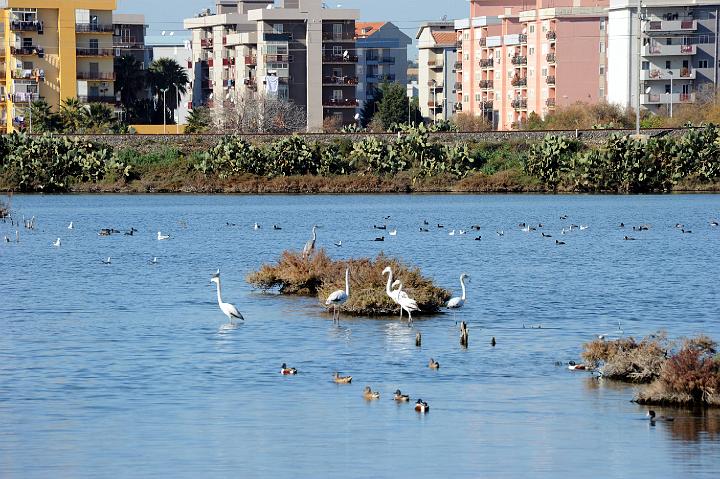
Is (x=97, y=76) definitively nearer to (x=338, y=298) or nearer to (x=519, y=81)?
(x=519, y=81)

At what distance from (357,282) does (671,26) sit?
10321 centimetres

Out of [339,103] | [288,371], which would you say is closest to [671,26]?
[339,103]

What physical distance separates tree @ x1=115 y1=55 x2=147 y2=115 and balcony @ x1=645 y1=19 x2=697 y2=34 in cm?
4934

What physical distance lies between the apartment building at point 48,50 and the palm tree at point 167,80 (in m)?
18.9

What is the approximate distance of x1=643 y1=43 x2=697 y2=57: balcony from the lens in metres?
133

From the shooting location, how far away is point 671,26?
131750 millimetres

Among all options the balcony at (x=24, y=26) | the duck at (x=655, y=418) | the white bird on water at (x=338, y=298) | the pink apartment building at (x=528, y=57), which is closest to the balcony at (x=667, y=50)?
the pink apartment building at (x=528, y=57)

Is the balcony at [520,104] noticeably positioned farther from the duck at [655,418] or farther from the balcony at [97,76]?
the duck at [655,418]

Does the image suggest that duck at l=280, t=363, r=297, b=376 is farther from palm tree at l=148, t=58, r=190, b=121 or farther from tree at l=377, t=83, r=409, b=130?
tree at l=377, t=83, r=409, b=130

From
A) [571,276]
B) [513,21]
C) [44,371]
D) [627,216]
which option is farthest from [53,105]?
[44,371]

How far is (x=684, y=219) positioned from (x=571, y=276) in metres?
29.7

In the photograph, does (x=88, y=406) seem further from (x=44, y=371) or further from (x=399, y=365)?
(x=399, y=365)

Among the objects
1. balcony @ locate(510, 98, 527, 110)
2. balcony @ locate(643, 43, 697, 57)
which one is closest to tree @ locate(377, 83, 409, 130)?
balcony @ locate(510, 98, 527, 110)

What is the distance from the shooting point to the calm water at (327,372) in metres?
19.5
